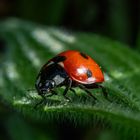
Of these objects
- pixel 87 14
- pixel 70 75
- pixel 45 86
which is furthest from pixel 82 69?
pixel 87 14

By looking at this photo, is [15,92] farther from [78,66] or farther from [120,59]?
[120,59]

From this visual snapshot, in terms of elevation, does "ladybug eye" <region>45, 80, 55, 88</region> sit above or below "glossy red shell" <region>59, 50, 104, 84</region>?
below

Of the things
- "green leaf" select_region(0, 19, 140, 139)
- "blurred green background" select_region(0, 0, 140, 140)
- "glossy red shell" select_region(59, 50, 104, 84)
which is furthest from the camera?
"blurred green background" select_region(0, 0, 140, 140)

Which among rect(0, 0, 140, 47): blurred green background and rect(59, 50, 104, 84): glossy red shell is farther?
rect(0, 0, 140, 47): blurred green background

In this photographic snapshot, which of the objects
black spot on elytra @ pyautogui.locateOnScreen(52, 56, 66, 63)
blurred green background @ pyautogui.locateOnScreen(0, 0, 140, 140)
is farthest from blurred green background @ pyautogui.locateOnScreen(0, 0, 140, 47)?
black spot on elytra @ pyautogui.locateOnScreen(52, 56, 66, 63)

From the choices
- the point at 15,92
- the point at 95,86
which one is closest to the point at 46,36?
the point at 15,92

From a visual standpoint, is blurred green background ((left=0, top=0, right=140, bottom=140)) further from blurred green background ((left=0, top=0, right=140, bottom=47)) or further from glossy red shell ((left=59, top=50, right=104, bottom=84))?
glossy red shell ((left=59, top=50, right=104, bottom=84))
